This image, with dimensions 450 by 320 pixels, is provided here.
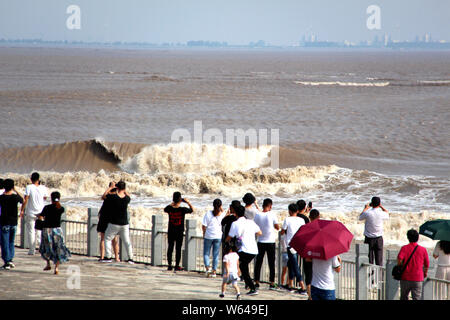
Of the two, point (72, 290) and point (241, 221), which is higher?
point (241, 221)

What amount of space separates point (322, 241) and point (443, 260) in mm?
2496

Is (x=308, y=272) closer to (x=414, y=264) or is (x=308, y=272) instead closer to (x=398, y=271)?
(x=398, y=271)

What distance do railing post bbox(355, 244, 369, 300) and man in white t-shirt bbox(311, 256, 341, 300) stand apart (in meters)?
1.38

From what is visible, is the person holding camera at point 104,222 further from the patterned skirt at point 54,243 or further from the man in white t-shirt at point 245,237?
the man in white t-shirt at point 245,237

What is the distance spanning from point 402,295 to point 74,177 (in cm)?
2346

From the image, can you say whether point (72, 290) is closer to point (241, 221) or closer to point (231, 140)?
point (241, 221)

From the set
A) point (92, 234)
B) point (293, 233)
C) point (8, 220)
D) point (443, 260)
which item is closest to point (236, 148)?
point (92, 234)

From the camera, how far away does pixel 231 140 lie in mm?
44469

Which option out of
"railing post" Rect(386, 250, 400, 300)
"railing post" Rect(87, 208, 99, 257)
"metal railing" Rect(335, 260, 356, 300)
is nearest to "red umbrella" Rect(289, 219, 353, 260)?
"railing post" Rect(386, 250, 400, 300)

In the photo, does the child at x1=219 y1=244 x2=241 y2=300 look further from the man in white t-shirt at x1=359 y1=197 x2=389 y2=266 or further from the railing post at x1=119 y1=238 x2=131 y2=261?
the railing post at x1=119 y1=238 x2=131 y2=261

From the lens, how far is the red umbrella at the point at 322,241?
330 inches

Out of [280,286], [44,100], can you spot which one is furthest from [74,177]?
[44,100]
